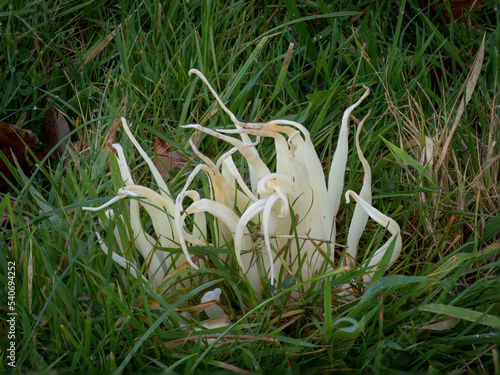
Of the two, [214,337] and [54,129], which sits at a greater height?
[54,129]

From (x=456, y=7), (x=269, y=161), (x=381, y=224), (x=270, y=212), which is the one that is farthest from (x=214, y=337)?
(x=456, y=7)

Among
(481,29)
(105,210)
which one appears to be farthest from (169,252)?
(481,29)

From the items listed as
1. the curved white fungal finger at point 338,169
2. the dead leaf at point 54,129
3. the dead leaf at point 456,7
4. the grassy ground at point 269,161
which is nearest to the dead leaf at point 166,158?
the grassy ground at point 269,161

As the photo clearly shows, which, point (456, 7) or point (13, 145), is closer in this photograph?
point (13, 145)

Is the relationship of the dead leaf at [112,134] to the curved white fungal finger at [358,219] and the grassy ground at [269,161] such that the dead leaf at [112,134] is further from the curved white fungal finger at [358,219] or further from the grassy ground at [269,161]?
the curved white fungal finger at [358,219]

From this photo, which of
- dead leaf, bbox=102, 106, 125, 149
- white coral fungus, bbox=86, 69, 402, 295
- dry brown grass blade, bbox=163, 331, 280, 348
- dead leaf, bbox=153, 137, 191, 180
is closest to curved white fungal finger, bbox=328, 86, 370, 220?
white coral fungus, bbox=86, 69, 402, 295

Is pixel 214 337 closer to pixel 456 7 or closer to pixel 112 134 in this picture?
pixel 112 134
